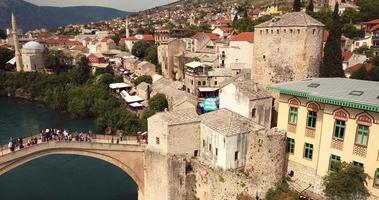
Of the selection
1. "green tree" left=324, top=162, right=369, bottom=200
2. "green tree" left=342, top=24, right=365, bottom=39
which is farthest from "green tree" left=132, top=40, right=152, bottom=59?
"green tree" left=324, top=162, right=369, bottom=200

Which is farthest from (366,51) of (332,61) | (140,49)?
(140,49)

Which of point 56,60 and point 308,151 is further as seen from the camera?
point 56,60

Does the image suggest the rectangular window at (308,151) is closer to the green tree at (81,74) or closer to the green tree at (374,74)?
the green tree at (374,74)

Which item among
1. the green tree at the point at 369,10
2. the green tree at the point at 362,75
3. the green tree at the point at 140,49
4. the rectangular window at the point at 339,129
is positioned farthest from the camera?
the green tree at the point at 140,49

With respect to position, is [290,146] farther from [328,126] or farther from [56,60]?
[56,60]

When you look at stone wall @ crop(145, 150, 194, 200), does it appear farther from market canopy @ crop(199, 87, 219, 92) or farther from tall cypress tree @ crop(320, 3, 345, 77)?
market canopy @ crop(199, 87, 219, 92)

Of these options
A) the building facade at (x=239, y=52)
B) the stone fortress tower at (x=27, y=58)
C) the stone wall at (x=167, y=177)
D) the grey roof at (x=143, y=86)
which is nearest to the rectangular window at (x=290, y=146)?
the stone wall at (x=167, y=177)
